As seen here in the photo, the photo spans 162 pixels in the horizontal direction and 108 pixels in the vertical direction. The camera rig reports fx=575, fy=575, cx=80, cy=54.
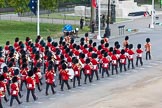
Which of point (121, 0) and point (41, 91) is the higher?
point (121, 0)

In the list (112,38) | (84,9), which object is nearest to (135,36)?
(112,38)

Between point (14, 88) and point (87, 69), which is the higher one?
point (87, 69)

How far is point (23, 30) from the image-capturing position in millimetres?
56000

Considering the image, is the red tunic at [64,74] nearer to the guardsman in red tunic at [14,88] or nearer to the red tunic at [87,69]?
the red tunic at [87,69]

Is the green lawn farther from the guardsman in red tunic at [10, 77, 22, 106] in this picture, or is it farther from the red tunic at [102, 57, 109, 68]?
the guardsman in red tunic at [10, 77, 22, 106]

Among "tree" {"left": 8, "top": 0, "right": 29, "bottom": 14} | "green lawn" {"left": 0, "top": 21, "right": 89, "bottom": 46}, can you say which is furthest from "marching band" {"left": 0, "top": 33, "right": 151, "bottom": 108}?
"tree" {"left": 8, "top": 0, "right": 29, "bottom": 14}

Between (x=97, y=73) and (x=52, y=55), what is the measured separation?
272 cm

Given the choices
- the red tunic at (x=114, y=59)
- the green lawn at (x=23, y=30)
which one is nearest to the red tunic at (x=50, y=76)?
the red tunic at (x=114, y=59)

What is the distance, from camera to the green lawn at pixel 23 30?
167 ft

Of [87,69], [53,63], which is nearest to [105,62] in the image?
[87,69]

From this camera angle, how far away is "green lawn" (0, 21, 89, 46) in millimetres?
50787

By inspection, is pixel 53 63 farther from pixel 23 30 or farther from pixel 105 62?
pixel 23 30

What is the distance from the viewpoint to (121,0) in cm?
8081

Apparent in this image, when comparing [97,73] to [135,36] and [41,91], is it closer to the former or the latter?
[41,91]
